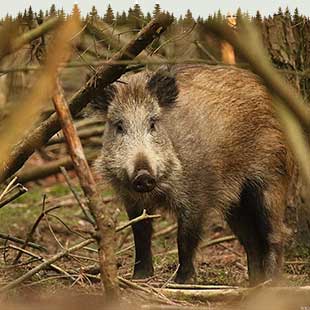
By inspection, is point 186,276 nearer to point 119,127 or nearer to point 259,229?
point 259,229

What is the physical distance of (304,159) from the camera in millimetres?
2172

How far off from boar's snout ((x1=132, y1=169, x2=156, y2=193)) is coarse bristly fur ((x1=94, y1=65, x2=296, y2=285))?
354 millimetres

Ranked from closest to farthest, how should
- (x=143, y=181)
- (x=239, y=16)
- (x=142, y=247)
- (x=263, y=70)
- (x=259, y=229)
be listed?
1. (x=263, y=70)
2. (x=239, y=16)
3. (x=143, y=181)
4. (x=142, y=247)
5. (x=259, y=229)

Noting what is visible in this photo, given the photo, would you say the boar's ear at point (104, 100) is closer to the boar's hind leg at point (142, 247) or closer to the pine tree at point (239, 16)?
the boar's hind leg at point (142, 247)

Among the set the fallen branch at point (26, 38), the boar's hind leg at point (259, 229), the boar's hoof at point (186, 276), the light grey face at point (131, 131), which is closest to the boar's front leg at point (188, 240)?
the boar's hoof at point (186, 276)

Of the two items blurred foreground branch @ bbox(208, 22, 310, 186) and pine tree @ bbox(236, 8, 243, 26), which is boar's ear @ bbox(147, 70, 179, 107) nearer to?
pine tree @ bbox(236, 8, 243, 26)

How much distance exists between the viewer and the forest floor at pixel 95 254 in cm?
445

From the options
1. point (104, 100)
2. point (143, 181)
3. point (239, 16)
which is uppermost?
point (239, 16)

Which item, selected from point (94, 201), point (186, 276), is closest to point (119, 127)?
point (186, 276)

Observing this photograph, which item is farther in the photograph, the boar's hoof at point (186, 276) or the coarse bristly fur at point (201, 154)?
the coarse bristly fur at point (201, 154)

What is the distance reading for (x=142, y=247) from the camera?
5730 mm

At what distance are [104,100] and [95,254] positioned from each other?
175cm

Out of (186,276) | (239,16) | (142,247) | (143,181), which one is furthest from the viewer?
(142,247)

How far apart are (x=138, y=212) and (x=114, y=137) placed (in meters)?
0.54
